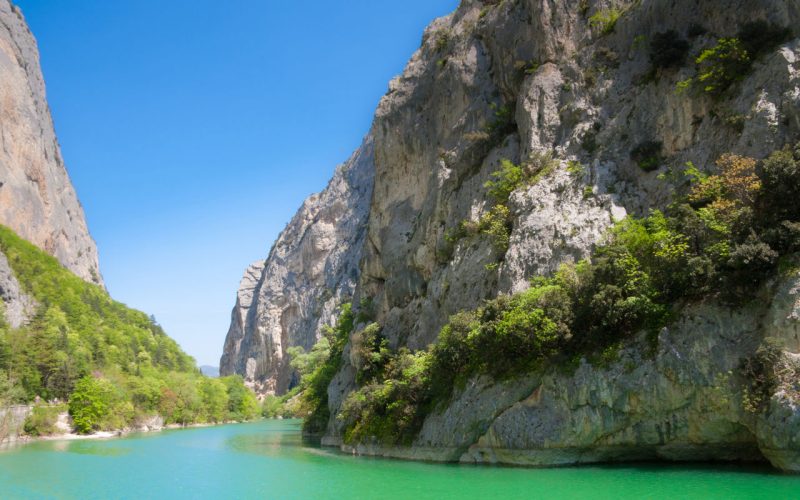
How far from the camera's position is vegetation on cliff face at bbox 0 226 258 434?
60.5m

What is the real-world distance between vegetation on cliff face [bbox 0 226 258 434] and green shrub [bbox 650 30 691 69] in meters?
55.9

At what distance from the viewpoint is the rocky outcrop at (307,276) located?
417 feet

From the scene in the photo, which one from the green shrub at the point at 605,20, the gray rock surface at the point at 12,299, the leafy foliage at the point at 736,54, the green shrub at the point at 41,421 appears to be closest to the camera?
the leafy foliage at the point at 736,54

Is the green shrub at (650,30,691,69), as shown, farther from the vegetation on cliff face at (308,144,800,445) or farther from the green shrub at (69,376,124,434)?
the green shrub at (69,376,124,434)

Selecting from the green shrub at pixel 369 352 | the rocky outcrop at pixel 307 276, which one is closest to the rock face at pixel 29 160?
the rocky outcrop at pixel 307 276

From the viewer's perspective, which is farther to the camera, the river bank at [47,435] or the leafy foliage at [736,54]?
the river bank at [47,435]

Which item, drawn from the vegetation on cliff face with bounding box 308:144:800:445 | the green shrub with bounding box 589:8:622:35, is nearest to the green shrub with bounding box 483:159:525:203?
the vegetation on cliff face with bounding box 308:144:800:445

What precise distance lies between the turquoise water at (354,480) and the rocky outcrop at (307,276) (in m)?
84.0

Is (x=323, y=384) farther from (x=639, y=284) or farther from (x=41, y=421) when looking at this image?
(x=639, y=284)

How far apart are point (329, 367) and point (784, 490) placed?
39.0m

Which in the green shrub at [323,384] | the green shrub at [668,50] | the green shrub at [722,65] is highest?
the green shrub at [668,50]

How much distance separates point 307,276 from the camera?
145000 millimetres

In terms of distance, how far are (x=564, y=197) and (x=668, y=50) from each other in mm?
8997

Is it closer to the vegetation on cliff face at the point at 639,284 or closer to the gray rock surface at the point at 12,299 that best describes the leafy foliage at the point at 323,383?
the vegetation on cliff face at the point at 639,284
